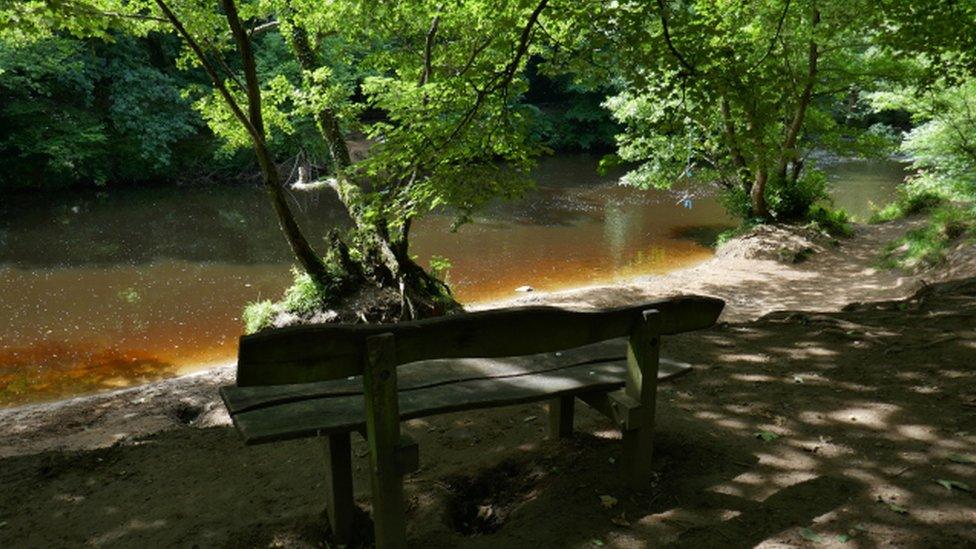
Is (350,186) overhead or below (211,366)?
overhead

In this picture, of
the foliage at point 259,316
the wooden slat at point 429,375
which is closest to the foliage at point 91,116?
the foliage at point 259,316

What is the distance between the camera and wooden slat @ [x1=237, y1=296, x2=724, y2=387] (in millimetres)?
2352

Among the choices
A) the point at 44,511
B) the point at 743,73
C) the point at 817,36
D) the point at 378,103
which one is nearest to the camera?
the point at 44,511

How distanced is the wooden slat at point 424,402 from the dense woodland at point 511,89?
324 cm

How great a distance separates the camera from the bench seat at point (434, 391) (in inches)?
108

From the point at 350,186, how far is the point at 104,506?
6.34 meters

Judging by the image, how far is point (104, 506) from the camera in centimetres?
397

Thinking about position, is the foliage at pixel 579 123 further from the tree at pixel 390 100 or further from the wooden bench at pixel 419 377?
the wooden bench at pixel 419 377

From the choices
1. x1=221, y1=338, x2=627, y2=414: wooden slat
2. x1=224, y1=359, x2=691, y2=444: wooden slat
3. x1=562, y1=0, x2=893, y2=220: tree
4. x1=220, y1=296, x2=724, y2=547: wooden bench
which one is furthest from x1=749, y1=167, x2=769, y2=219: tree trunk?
x1=224, y1=359, x2=691, y2=444: wooden slat

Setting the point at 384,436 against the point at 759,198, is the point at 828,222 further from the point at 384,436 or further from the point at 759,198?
the point at 384,436

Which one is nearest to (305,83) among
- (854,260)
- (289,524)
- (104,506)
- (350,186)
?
(350,186)

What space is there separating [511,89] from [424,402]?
6.22 m

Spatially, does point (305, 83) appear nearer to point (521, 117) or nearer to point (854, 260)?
point (521, 117)

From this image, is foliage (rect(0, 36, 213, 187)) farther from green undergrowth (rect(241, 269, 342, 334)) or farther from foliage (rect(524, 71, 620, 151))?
foliage (rect(524, 71, 620, 151))
